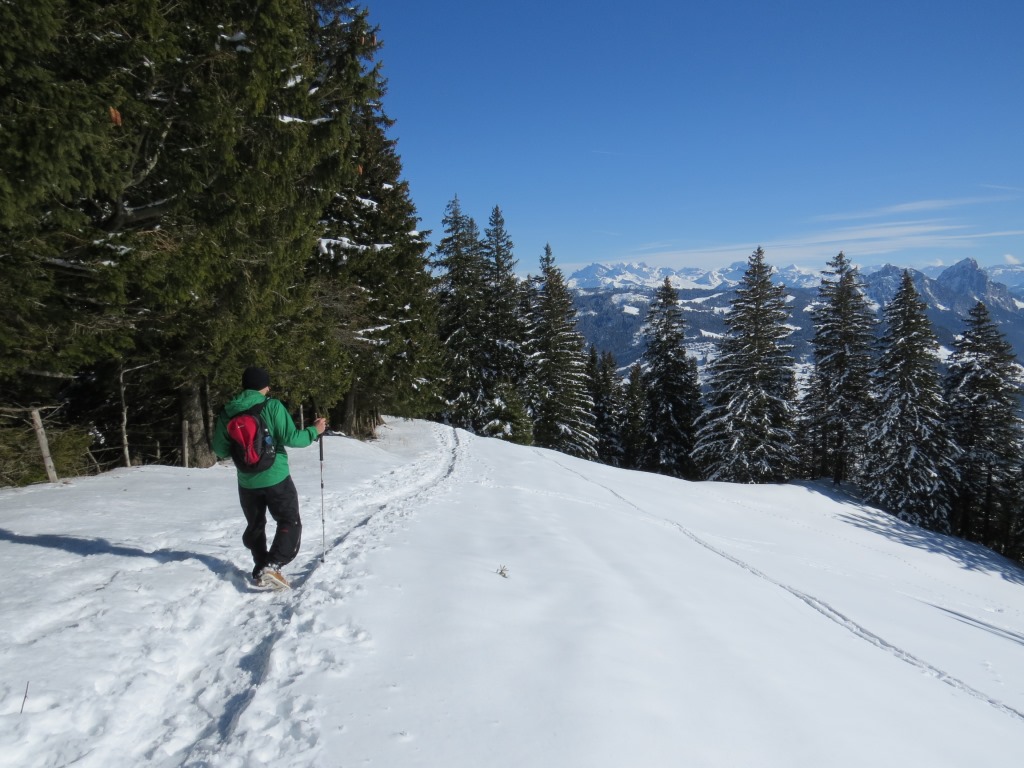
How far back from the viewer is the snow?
332cm

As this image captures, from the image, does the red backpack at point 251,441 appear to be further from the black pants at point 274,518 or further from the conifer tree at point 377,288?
the conifer tree at point 377,288

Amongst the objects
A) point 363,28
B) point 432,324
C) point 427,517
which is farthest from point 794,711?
point 432,324

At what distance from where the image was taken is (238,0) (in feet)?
26.5

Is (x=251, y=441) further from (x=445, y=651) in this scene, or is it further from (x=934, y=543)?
(x=934, y=543)

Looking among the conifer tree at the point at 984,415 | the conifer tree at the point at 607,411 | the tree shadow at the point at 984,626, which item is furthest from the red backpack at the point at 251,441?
the conifer tree at the point at 607,411

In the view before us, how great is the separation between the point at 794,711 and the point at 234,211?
31.3 feet

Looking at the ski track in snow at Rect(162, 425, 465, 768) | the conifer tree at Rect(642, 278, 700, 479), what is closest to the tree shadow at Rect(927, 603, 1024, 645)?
the ski track in snow at Rect(162, 425, 465, 768)

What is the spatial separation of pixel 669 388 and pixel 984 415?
52.9 feet

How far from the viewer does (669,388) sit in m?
36.5

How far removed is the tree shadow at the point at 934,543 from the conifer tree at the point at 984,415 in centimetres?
562

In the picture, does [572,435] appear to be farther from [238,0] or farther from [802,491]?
[238,0]


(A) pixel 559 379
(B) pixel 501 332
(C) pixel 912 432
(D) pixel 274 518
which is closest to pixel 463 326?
(B) pixel 501 332

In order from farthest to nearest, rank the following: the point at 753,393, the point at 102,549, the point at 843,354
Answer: the point at 843,354 < the point at 753,393 < the point at 102,549

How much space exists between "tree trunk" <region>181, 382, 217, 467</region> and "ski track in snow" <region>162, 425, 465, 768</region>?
6.54 metres
